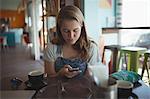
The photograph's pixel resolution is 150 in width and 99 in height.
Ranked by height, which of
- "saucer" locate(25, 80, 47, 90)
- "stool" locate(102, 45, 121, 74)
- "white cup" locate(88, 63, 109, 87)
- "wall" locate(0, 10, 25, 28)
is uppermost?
"wall" locate(0, 10, 25, 28)

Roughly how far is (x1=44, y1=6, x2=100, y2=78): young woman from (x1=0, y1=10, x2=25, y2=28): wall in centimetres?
11

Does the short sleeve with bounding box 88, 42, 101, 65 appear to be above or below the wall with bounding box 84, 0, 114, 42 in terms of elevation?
below

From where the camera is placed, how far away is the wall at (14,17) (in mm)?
492

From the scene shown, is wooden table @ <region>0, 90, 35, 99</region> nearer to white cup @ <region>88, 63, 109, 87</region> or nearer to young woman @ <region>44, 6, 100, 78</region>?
young woman @ <region>44, 6, 100, 78</region>

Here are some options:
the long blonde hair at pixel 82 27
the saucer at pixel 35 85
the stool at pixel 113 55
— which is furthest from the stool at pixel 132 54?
the saucer at pixel 35 85

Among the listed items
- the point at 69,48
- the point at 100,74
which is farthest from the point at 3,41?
the point at 100,74

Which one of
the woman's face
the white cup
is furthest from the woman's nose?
the white cup

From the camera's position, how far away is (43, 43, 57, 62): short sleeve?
0.51 metres

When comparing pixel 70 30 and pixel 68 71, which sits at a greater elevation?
pixel 70 30

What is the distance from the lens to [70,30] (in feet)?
1.62

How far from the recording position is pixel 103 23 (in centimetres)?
53

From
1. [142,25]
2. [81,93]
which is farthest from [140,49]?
[81,93]

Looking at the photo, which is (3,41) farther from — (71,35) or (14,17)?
(71,35)

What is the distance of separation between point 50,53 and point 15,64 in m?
0.11
